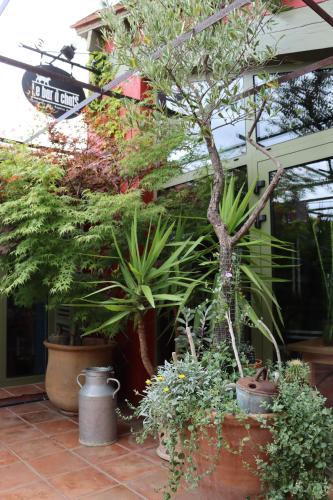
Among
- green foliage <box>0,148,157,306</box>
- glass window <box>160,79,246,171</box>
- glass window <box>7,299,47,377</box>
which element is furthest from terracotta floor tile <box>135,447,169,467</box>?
glass window <box>7,299,47,377</box>

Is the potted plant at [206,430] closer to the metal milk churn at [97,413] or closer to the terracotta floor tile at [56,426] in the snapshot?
the metal milk churn at [97,413]

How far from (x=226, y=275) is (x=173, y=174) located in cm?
143

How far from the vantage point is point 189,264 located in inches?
139

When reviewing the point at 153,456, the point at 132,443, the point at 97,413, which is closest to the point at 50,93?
the point at 97,413

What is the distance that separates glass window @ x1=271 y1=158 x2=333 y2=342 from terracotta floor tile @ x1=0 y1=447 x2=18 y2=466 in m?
2.21

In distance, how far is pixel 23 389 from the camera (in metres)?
5.30

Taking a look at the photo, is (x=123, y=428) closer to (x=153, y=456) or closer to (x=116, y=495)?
(x=153, y=456)

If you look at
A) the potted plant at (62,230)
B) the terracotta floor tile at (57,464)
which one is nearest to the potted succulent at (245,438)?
the terracotta floor tile at (57,464)

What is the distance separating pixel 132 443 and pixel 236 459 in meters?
1.56

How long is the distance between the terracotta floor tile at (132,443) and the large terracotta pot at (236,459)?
133cm

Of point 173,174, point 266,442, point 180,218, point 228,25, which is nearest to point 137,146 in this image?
point 173,174

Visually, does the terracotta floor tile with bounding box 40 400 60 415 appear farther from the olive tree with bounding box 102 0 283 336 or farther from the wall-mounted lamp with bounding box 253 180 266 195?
the wall-mounted lamp with bounding box 253 180 266 195

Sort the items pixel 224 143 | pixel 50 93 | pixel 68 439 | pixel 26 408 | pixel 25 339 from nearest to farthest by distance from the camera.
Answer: pixel 68 439, pixel 224 143, pixel 26 408, pixel 50 93, pixel 25 339

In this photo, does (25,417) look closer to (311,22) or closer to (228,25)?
(228,25)
